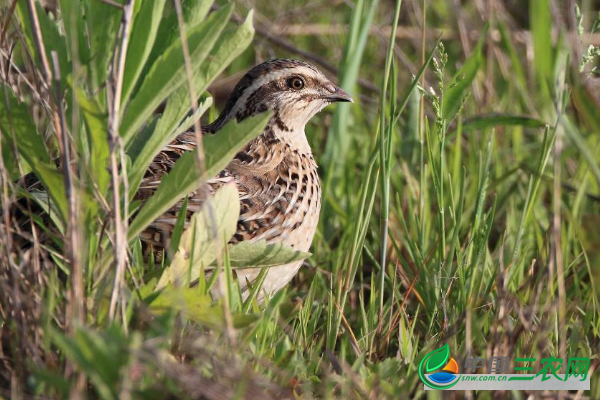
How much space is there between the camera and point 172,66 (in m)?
2.71

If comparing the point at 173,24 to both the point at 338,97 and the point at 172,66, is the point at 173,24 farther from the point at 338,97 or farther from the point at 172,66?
the point at 338,97

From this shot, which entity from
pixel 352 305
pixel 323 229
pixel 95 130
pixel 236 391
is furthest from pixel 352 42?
pixel 236 391

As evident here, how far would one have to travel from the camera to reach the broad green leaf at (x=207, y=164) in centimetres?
275

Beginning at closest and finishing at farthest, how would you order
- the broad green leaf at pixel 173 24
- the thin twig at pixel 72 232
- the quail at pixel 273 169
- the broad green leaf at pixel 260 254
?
the thin twig at pixel 72 232
the broad green leaf at pixel 173 24
the broad green leaf at pixel 260 254
the quail at pixel 273 169

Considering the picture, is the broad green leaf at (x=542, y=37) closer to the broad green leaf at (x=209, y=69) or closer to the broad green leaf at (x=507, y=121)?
the broad green leaf at (x=507, y=121)

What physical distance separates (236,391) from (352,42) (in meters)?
2.90

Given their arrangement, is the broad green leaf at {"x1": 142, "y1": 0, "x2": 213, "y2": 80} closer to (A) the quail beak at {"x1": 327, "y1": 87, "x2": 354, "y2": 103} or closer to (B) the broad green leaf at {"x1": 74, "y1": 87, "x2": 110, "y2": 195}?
(B) the broad green leaf at {"x1": 74, "y1": 87, "x2": 110, "y2": 195}

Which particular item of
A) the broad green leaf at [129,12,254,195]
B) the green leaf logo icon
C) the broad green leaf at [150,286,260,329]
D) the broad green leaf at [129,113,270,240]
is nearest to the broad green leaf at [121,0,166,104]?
A: the broad green leaf at [129,12,254,195]

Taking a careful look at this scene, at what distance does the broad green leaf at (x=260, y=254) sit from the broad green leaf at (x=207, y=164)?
38 centimetres

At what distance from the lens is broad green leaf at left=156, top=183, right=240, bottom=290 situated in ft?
9.45

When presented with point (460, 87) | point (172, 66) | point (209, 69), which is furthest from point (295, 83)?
point (172, 66)

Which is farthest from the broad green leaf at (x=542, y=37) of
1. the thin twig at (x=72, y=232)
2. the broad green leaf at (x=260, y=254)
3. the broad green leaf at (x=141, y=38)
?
the thin twig at (x=72, y=232)

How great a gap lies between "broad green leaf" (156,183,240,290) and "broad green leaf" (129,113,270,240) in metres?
0.10

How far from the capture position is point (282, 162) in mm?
4047
